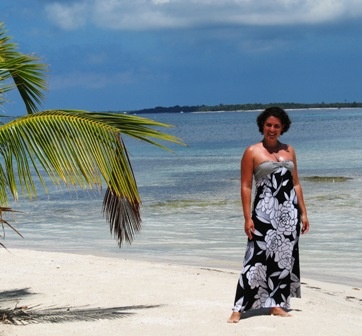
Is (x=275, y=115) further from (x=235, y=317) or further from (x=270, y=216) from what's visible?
(x=235, y=317)

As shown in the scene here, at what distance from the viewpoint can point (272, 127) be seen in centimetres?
584

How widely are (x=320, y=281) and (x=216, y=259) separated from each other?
2.14m

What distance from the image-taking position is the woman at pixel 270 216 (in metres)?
5.78

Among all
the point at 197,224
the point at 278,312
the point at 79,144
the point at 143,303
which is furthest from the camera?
the point at 197,224

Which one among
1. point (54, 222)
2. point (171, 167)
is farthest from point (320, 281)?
point (171, 167)

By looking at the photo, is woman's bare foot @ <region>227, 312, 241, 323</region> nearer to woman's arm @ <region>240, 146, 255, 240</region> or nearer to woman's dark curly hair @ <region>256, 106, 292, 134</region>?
woman's arm @ <region>240, 146, 255, 240</region>

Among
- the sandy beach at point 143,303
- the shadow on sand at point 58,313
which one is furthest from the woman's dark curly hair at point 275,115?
the shadow on sand at point 58,313

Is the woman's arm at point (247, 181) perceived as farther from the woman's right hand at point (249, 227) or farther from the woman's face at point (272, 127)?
the woman's face at point (272, 127)

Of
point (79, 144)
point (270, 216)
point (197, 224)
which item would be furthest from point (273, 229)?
point (197, 224)

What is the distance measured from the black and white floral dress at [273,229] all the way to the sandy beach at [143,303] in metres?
0.36

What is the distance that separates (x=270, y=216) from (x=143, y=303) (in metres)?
1.65

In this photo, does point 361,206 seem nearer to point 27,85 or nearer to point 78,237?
point 78,237

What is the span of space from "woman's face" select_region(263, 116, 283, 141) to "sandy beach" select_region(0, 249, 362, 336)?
1.36m

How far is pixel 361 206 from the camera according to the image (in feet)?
56.3
